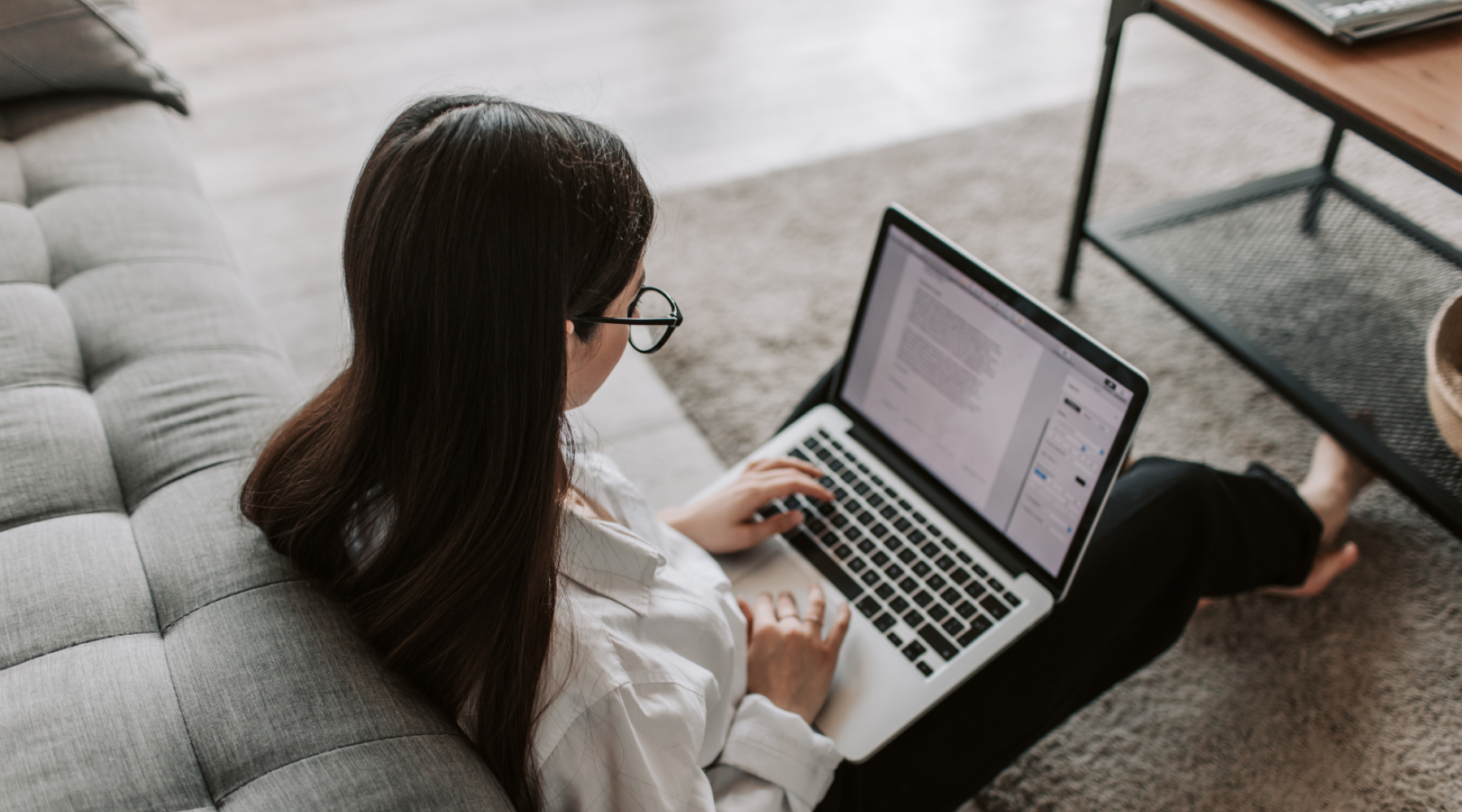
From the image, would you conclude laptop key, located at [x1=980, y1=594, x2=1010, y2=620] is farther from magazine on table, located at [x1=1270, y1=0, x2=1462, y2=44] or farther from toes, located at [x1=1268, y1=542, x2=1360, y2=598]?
magazine on table, located at [x1=1270, y1=0, x2=1462, y2=44]

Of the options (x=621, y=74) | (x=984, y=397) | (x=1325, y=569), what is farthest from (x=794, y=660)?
(x=621, y=74)

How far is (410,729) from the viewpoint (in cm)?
67

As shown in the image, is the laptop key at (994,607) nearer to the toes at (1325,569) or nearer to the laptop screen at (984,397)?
the laptop screen at (984,397)

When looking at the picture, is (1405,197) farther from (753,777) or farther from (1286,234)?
(753,777)

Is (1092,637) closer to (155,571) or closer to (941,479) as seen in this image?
(941,479)

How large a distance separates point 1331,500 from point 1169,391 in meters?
0.36

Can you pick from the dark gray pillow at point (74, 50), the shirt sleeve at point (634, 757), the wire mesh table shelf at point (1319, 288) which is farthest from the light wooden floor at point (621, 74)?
the shirt sleeve at point (634, 757)

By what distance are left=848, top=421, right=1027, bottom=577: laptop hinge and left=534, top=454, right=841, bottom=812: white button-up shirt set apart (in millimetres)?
262

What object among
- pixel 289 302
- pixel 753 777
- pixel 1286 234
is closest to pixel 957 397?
pixel 753 777

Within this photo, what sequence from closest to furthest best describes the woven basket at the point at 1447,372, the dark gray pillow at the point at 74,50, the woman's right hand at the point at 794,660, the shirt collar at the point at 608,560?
the shirt collar at the point at 608,560
the woman's right hand at the point at 794,660
the woven basket at the point at 1447,372
the dark gray pillow at the point at 74,50

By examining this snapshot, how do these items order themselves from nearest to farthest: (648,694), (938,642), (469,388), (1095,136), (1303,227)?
1. (469,388)
2. (648,694)
3. (938,642)
4. (1095,136)
5. (1303,227)

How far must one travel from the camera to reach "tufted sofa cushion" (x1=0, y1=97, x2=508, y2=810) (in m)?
0.65

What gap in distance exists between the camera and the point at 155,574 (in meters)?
0.81

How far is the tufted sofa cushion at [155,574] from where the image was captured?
65 centimetres
